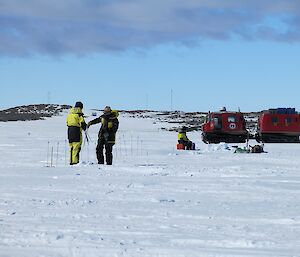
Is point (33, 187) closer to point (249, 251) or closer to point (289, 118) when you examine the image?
point (249, 251)

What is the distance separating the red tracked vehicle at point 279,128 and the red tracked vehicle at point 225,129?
1801mm

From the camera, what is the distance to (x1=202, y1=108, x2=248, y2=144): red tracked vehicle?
1240 inches

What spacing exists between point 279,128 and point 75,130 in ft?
64.8

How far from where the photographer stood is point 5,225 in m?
6.15

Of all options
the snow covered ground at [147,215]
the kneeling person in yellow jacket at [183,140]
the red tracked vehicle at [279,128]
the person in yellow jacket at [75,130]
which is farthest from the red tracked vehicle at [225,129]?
the snow covered ground at [147,215]

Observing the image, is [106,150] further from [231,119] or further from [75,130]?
[231,119]

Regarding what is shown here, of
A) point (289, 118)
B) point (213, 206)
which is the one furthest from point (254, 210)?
point (289, 118)

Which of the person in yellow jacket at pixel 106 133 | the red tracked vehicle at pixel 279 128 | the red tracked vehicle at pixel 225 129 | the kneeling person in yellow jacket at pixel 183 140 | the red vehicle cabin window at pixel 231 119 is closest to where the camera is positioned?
the person in yellow jacket at pixel 106 133

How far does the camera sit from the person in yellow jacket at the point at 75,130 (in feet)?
49.5

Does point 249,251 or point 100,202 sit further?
point 100,202

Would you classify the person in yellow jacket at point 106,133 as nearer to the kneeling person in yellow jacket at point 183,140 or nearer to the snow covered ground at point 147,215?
the snow covered ground at point 147,215

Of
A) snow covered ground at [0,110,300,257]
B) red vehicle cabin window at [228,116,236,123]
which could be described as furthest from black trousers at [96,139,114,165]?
red vehicle cabin window at [228,116,236,123]

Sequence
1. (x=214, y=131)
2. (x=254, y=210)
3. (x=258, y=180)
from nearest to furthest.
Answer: (x=254, y=210)
(x=258, y=180)
(x=214, y=131)

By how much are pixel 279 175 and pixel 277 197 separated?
144 inches
